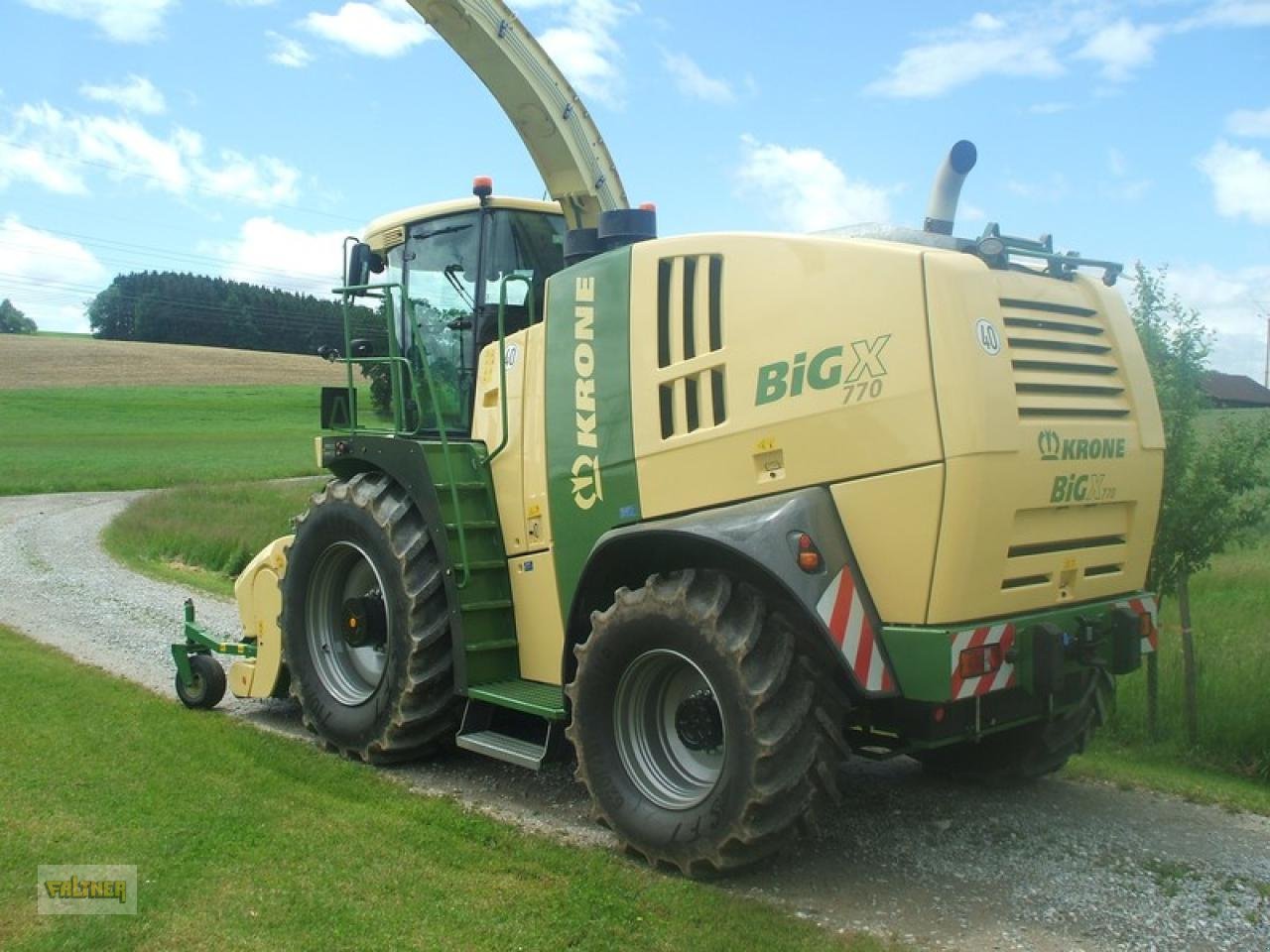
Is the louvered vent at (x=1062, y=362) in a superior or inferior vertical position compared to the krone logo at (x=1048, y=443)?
superior

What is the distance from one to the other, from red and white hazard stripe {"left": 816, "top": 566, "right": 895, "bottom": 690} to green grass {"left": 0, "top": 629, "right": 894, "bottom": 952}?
3.19ft

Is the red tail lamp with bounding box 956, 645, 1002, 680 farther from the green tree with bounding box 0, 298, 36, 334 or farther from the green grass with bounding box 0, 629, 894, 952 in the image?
the green tree with bounding box 0, 298, 36, 334

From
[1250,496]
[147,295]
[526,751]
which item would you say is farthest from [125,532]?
[147,295]

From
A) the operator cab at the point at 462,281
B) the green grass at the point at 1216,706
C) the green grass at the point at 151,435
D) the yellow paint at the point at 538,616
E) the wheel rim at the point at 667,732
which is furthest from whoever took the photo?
the green grass at the point at 151,435

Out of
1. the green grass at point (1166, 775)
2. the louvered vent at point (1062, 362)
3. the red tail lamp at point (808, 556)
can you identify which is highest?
the louvered vent at point (1062, 362)

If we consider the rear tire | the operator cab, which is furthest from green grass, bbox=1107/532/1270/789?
the operator cab

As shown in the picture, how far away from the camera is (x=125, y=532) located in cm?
2008

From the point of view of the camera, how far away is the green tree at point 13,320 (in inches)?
3703

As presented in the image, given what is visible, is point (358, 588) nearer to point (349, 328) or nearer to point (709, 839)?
point (349, 328)

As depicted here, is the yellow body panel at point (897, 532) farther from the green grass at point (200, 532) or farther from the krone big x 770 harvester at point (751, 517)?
the green grass at point (200, 532)

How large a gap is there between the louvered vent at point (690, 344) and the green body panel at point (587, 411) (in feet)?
0.76

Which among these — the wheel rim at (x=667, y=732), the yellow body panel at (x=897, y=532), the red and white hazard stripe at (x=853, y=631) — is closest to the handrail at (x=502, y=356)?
the wheel rim at (x=667, y=732)

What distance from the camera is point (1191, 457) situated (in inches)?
302

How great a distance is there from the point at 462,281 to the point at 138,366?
59.6m
